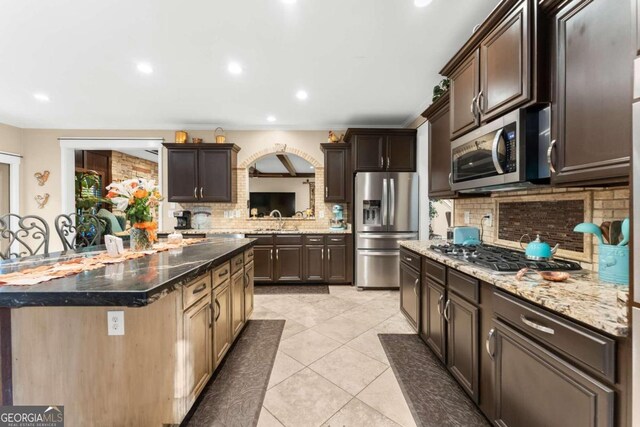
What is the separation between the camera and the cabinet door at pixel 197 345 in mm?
1461

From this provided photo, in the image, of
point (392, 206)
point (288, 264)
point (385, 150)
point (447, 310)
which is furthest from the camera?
point (288, 264)

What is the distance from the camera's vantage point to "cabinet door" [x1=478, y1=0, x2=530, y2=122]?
1435 mm

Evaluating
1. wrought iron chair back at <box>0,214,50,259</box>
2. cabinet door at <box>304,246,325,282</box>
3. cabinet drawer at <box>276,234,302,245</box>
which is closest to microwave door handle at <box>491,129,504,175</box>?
cabinet door at <box>304,246,325,282</box>

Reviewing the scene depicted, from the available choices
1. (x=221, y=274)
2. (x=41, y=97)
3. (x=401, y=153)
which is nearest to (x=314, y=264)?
(x=401, y=153)

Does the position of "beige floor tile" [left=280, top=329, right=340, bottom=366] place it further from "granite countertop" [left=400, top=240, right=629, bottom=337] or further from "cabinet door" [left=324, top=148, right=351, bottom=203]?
"cabinet door" [left=324, top=148, right=351, bottom=203]

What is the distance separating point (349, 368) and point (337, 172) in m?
3.05

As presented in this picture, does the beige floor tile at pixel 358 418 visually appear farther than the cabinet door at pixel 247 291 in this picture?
No

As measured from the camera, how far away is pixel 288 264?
4207mm

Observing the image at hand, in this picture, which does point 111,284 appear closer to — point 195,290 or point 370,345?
point 195,290

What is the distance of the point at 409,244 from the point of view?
268 cm

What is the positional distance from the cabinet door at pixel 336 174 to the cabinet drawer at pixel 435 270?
2.36 m

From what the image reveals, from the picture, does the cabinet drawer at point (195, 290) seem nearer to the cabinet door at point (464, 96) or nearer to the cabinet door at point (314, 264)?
the cabinet door at point (464, 96)

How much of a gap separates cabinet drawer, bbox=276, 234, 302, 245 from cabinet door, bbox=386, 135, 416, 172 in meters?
1.80

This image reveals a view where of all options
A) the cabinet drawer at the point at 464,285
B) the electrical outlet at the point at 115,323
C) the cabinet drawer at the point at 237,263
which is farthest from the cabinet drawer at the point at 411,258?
the electrical outlet at the point at 115,323
